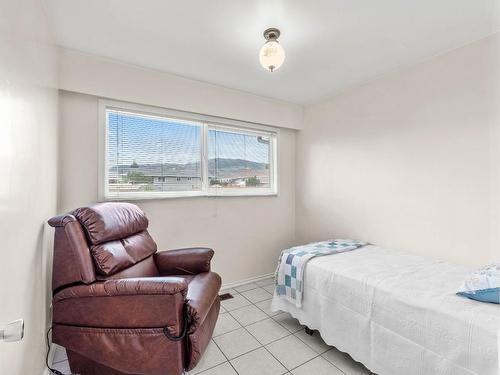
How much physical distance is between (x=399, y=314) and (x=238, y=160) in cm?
230

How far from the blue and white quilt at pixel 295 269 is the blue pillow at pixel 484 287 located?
99 centimetres

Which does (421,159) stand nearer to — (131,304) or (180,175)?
(180,175)

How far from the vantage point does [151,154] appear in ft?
8.55

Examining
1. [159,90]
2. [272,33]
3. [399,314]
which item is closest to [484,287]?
[399,314]

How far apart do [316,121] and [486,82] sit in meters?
1.72

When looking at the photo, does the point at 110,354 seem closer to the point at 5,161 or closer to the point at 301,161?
the point at 5,161

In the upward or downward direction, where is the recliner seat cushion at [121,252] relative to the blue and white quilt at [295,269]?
upward

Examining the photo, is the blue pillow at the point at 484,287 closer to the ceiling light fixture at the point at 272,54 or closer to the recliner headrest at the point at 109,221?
the ceiling light fixture at the point at 272,54

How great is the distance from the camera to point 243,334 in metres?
2.10

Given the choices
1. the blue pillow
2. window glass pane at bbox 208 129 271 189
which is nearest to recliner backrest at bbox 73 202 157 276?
window glass pane at bbox 208 129 271 189

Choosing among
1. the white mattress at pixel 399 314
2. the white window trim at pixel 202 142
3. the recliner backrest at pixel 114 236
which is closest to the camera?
the white mattress at pixel 399 314

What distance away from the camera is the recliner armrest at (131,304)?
1.40 m

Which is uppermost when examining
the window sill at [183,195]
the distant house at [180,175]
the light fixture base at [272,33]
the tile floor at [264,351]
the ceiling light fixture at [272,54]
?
the light fixture base at [272,33]

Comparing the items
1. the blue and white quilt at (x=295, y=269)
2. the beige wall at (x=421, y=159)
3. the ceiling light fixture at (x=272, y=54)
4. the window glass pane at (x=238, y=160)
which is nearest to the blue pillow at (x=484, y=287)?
the beige wall at (x=421, y=159)
